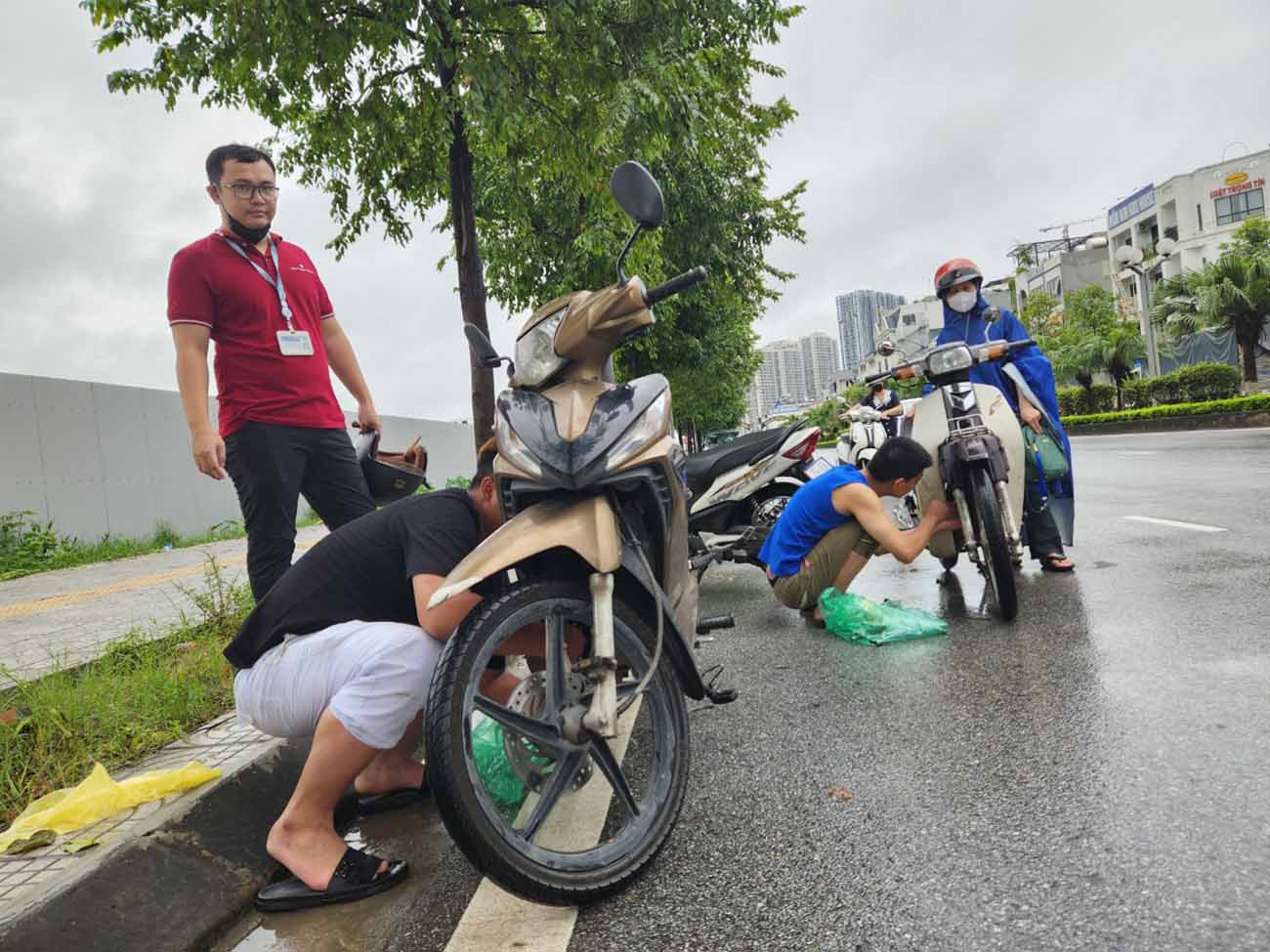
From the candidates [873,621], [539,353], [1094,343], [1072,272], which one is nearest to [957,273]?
[873,621]

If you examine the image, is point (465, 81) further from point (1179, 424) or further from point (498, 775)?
point (1179, 424)

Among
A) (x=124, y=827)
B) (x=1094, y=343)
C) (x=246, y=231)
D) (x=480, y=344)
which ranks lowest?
(x=124, y=827)

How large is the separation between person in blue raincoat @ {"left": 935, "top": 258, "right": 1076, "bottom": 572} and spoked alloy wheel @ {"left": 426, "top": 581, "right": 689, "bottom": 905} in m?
3.51

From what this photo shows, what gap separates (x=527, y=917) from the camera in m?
1.92

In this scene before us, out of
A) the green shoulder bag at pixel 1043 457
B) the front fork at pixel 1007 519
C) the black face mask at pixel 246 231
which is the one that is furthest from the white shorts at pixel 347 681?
the green shoulder bag at pixel 1043 457

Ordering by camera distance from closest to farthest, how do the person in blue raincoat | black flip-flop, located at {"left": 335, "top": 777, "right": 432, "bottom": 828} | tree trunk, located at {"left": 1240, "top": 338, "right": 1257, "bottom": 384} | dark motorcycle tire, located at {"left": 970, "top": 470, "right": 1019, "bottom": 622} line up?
black flip-flop, located at {"left": 335, "top": 777, "right": 432, "bottom": 828}
dark motorcycle tire, located at {"left": 970, "top": 470, "right": 1019, "bottom": 622}
the person in blue raincoat
tree trunk, located at {"left": 1240, "top": 338, "right": 1257, "bottom": 384}

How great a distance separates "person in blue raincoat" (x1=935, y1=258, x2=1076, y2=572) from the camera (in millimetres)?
5027

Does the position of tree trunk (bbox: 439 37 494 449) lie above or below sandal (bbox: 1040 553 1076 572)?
above

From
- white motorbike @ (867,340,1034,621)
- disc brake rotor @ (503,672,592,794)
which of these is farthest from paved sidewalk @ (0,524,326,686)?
white motorbike @ (867,340,1034,621)

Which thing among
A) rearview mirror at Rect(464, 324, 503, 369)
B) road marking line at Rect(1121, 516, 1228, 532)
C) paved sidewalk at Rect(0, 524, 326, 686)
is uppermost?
rearview mirror at Rect(464, 324, 503, 369)

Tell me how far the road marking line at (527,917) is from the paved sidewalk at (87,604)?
2549mm

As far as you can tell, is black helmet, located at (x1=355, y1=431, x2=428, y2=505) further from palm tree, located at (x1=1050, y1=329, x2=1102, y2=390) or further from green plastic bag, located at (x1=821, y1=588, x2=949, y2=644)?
palm tree, located at (x1=1050, y1=329, x2=1102, y2=390)

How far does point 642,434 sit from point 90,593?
650cm

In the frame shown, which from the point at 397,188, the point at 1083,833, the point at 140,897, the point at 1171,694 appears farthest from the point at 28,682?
the point at 397,188
